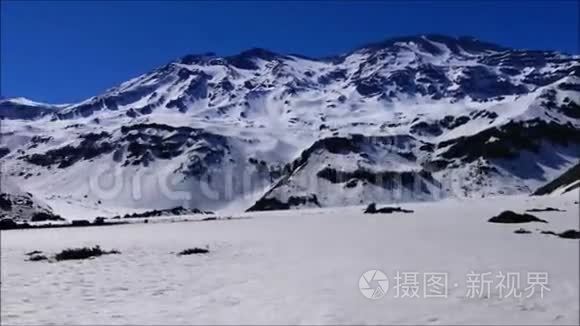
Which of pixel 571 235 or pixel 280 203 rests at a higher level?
pixel 571 235

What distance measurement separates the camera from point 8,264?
2253 centimetres

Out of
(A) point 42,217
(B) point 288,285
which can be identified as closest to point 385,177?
(A) point 42,217

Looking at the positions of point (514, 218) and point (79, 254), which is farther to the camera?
point (514, 218)

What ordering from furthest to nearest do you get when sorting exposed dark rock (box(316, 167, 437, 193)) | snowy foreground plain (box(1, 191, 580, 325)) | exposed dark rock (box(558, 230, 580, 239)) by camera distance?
exposed dark rock (box(316, 167, 437, 193)) → exposed dark rock (box(558, 230, 580, 239)) → snowy foreground plain (box(1, 191, 580, 325))

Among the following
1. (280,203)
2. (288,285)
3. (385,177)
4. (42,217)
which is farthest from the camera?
(385,177)

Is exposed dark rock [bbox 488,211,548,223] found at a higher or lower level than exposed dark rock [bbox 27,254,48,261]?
higher

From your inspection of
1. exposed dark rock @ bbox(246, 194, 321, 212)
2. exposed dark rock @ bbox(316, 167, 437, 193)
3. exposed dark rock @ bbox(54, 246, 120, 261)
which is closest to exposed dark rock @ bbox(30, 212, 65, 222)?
exposed dark rock @ bbox(246, 194, 321, 212)

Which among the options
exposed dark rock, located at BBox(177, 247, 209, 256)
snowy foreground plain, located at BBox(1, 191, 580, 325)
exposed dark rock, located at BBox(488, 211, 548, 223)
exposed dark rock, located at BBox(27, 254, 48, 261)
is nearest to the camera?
snowy foreground plain, located at BBox(1, 191, 580, 325)

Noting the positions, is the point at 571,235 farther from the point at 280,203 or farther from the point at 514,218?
the point at 280,203

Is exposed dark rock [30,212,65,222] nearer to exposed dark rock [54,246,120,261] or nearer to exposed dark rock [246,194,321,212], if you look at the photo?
exposed dark rock [246,194,321,212]

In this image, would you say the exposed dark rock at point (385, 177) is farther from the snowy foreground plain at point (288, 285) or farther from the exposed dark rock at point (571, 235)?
the snowy foreground plain at point (288, 285)

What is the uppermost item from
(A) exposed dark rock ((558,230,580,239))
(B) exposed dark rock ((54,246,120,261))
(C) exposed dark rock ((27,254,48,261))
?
(A) exposed dark rock ((558,230,580,239))

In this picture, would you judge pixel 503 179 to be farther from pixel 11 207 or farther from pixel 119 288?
pixel 119 288

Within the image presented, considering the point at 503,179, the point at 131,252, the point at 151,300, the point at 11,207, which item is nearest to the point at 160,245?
the point at 131,252
